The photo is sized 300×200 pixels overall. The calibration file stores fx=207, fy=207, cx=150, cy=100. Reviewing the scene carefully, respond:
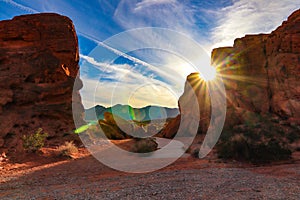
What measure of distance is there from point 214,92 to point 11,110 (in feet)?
65.8

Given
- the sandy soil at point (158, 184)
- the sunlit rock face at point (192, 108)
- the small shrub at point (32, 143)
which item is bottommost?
the sandy soil at point (158, 184)

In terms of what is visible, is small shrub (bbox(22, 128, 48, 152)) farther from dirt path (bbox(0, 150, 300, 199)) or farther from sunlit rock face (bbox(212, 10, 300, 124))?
sunlit rock face (bbox(212, 10, 300, 124))

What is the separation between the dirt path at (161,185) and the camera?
493cm

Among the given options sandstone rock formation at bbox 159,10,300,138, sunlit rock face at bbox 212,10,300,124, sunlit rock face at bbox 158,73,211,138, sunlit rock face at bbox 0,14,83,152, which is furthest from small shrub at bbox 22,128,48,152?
sunlit rock face at bbox 212,10,300,124

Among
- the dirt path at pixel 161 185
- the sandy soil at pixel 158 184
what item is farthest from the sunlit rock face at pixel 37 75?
the dirt path at pixel 161 185

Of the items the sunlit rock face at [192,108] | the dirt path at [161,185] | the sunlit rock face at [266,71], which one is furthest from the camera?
the sunlit rock face at [192,108]

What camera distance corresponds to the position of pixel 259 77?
2292 cm

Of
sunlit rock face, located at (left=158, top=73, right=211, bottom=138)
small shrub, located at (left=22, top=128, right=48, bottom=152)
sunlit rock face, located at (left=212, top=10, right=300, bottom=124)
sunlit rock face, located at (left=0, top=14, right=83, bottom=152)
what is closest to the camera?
small shrub, located at (left=22, top=128, right=48, bottom=152)

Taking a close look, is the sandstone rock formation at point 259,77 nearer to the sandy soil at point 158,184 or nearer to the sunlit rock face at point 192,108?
the sunlit rock face at point 192,108

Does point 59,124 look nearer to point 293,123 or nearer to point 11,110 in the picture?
point 11,110

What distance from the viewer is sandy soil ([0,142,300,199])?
16.2 feet

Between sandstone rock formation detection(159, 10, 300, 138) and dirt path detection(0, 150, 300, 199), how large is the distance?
13820mm

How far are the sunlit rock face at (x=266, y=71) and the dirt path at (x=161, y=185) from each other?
47.2ft

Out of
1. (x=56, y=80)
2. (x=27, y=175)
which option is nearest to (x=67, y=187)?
(x=27, y=175)
